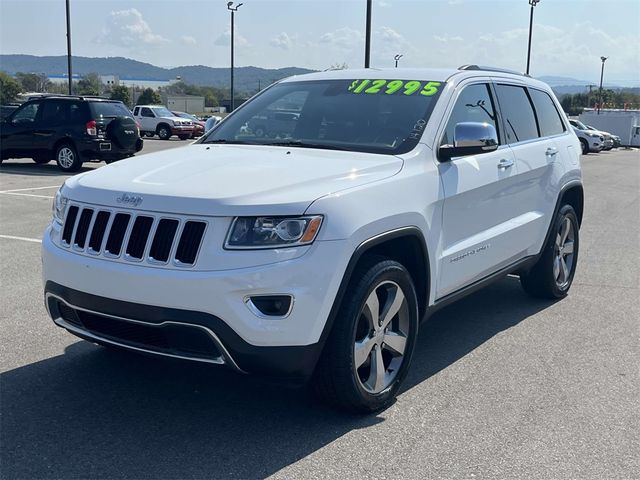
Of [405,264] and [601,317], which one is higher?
[405,264]

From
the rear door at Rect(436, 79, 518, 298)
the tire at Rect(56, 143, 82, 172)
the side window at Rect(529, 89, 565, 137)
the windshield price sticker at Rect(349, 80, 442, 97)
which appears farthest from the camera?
the tire at Rect(56, 143, 82, 172)

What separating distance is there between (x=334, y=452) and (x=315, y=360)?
45 centimetres

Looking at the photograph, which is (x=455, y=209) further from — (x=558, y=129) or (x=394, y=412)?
(x=558, y=129)

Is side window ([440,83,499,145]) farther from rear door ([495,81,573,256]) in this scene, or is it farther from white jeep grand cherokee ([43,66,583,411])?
rear door ([495,81,573,256])

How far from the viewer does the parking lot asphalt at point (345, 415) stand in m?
3.46

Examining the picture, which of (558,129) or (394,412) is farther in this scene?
(558,129)

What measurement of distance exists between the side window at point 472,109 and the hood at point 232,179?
2.22ft

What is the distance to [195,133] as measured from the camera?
3556 cm

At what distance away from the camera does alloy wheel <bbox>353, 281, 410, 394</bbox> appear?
12.8ft

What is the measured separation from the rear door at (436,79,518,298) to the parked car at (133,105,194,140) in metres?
30.1

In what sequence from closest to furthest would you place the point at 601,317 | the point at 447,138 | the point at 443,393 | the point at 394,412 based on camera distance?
1. the point at 394,412
2. the point at 443,393
3. the point at 447,138
4. the point at 601,317

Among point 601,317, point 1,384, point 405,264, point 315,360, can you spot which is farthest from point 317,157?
point 601,317

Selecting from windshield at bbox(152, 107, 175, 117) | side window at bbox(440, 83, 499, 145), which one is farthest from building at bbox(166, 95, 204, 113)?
side window at bbox(440, 83, 499, 145)

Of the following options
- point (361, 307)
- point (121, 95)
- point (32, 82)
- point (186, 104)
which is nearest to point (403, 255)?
point (361, 307)
